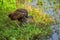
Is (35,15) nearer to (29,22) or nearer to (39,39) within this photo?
(29,22)

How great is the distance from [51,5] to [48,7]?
371 mm

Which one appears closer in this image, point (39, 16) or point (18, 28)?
point (18, 28)

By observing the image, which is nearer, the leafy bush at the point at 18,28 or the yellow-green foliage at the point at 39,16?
the leafy bush at the point at 18,28

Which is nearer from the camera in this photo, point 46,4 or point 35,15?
point 35,15

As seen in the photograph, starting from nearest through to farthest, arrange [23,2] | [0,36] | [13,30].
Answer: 1. [0,36]
2. [13,30]
3. [23,2]

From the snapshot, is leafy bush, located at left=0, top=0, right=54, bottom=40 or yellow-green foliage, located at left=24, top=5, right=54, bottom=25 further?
yellow-green foliage, located at left=24, top=5, right=54, bottom=25

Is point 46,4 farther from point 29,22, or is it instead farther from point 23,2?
point 29,22

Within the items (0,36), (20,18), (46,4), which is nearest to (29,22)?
(20,18)

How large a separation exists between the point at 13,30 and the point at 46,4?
3289mm

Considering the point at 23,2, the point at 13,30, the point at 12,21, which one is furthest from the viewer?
the point at 23,2

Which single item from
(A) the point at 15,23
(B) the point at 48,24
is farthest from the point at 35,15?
(A) the point at 15,23

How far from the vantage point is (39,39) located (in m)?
7.84

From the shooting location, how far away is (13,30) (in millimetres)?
7590

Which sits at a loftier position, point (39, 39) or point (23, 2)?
point (23, 2)
